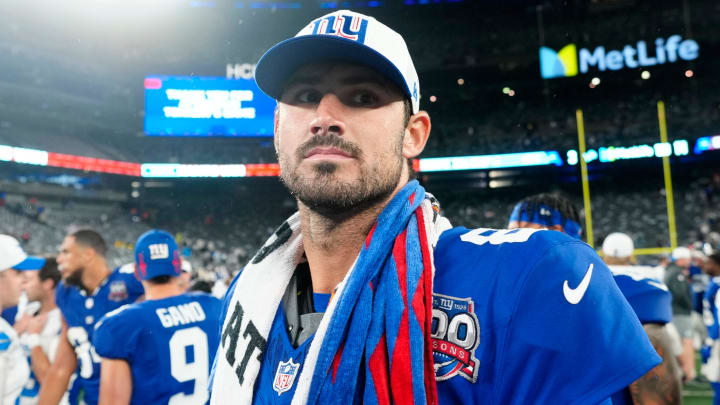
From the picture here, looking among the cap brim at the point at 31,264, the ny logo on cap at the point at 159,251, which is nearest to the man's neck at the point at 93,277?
the cap brim at the point at 31,264

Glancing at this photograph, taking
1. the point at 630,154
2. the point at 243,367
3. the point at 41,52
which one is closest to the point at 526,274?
the point at 243,367

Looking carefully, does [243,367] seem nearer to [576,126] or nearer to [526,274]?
[526,274]

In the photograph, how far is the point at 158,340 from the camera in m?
2.97

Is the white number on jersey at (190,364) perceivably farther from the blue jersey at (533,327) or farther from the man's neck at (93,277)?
the blue jersey at (533,327)

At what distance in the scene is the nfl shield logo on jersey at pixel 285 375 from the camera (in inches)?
46.2

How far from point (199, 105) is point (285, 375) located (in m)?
22.1

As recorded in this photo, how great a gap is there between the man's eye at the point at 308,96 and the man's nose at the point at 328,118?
0.13ft

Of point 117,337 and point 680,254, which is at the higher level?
point 680,254

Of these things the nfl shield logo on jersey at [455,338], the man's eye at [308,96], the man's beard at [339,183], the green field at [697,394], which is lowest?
the green field at [697,394]

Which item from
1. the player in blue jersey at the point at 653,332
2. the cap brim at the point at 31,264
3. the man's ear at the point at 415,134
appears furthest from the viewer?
the cap brim at the point at 31,264

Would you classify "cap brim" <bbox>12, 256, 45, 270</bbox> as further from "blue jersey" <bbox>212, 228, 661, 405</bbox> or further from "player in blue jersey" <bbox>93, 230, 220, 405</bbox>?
"blue jersey" <bbox>212, 228, 661, 405</bbox>

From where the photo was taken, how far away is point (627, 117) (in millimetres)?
22609

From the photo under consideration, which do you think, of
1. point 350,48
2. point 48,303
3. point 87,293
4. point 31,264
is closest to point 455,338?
point 350,48

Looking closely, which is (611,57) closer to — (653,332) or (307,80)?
(653,332)
